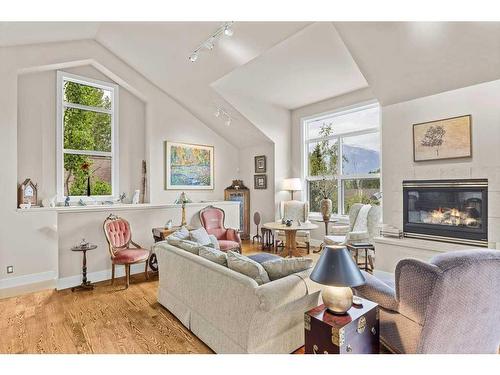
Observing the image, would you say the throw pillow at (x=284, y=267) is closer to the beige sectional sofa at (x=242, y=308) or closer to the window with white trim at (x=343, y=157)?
the beige sectional sofa at (x=242, y=308)

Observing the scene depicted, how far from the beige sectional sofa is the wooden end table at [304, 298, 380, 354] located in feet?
0.77

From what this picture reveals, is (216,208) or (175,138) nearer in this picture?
(216,208)

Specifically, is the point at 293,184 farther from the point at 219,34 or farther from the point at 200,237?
A: the point at 219,34

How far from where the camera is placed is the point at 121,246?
155 inches

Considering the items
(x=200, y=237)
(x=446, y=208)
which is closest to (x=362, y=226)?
(x=446, y=208)

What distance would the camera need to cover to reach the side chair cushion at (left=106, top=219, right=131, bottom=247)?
3820 millimetres

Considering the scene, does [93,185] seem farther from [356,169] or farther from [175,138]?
[356,169]

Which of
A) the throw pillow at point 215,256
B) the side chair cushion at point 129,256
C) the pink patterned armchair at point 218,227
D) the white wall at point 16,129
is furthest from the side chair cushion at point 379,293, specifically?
the white wall at point 16,129

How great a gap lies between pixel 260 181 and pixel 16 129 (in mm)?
4478

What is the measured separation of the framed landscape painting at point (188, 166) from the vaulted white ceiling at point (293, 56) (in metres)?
0.90

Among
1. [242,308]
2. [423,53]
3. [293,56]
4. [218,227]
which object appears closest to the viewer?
[242,308]
